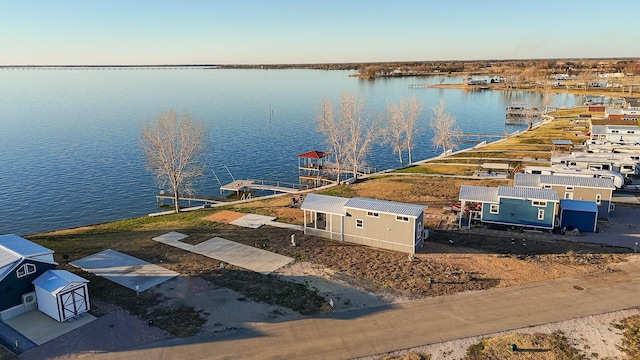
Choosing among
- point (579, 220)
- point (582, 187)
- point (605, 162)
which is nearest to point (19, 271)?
point (579, 220)

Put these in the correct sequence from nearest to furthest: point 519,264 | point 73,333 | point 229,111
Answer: point 73,333 → point 519,264 → point 229,111

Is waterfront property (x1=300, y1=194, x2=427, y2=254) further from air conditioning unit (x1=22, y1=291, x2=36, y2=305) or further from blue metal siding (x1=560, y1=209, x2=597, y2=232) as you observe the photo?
air conditioning unit (x1=22, y1=291, x2=36, y2=305)

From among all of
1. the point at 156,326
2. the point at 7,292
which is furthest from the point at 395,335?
the point at 7,292

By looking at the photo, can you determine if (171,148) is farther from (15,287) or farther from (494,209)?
(494,209)

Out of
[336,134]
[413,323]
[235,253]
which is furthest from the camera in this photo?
[336,134]

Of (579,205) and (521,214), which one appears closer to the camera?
(521,214)

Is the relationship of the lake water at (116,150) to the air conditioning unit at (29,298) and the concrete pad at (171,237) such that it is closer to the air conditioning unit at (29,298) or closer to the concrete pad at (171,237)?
the concrete pad at (171,237)

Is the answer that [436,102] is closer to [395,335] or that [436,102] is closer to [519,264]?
[519,264]
